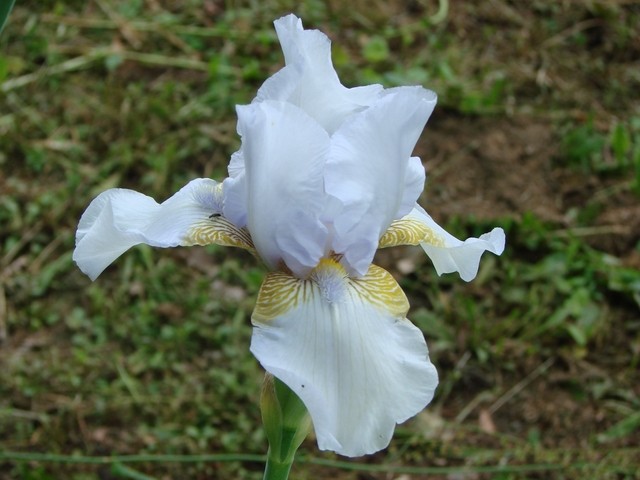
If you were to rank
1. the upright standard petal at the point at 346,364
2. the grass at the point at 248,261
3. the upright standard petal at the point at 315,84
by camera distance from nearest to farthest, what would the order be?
the upright standard petal at the point at 346,364 → the upright standard petal at the point at 315,84 → the grass at the point at 248,261

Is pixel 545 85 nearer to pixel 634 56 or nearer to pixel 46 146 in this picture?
pixel 634 56

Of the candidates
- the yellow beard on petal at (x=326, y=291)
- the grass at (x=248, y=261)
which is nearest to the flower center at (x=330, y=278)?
the yellow beard on petal at (x=326, y=291)

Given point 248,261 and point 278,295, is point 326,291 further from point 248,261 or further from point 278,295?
point 248,261

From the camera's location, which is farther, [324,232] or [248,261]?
[248,261]

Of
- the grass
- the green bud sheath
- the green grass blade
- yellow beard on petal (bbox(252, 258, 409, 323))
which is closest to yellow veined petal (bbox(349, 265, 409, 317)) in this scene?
yellow beard on petal (bbox(252, 258, 409, 323))

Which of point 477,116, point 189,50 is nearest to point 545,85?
point 477,116

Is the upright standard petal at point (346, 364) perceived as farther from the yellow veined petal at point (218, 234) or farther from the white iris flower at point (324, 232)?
the yellow veined petal at point (218, 234)

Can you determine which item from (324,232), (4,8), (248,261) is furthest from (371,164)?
(248,261)
